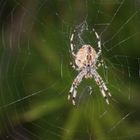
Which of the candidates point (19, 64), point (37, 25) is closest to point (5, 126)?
point (19, 64)

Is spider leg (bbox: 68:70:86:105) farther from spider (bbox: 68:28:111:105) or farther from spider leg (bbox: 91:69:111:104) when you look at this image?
spider leg (bbox: 91:69:111:104)

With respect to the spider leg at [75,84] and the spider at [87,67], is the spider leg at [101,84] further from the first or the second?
the spider leg at [75,84]

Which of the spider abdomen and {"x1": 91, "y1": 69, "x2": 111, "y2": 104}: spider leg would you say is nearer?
the spider abdomen

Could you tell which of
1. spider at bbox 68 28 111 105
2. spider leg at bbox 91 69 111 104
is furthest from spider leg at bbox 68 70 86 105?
spider leg at bbox 91 69 111 104

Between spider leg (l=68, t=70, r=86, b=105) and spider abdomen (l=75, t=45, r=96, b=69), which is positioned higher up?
spider abdomen (l=75, t=45, r=96, b=69)

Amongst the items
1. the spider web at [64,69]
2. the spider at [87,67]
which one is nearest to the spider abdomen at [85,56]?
the spider at [87,67]

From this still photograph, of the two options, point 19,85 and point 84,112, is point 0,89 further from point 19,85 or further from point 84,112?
point 84,112
